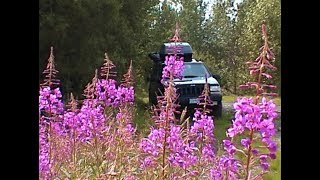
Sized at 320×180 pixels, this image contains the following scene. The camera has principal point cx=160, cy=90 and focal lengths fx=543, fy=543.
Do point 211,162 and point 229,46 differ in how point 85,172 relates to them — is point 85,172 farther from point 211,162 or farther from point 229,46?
point 229,46

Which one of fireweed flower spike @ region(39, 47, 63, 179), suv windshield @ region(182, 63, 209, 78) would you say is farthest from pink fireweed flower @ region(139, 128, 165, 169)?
suv windshield @ region(182, 63, 209, 78)

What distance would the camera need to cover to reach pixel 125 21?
35.8 ft

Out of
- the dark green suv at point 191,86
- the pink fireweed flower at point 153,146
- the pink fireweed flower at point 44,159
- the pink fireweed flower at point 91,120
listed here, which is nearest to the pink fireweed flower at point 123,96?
the pink fireweed flower at point 91,120

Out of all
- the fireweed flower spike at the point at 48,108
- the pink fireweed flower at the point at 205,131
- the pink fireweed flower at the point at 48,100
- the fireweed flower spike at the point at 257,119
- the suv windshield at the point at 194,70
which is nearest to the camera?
the fireweed flower spike at the point at 257,119

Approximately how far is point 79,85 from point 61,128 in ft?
22.3

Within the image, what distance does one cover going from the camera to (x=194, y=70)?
9562 mm

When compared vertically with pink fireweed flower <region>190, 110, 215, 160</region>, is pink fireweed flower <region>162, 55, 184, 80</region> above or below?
above

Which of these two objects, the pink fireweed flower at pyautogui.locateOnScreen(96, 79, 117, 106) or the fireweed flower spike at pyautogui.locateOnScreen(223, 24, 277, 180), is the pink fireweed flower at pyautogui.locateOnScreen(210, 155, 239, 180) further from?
the pink fireweed flower at pyautogui.locateOnScreen(96, 79, 117, 106)

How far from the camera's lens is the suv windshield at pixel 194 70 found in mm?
9400

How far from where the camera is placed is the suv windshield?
30.8ft

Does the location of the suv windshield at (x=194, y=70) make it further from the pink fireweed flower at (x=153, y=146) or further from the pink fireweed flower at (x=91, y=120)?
the pink fireweed flower at (x=153, y=146)

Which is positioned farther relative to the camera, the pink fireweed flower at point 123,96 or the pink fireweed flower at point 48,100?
the pink fireweed flower at point 123,96

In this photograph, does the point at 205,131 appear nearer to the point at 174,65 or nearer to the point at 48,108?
the point at 174,65

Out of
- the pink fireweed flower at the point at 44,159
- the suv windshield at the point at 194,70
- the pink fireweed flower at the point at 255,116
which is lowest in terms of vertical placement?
the pink fireweed flower at the point at 44,159
